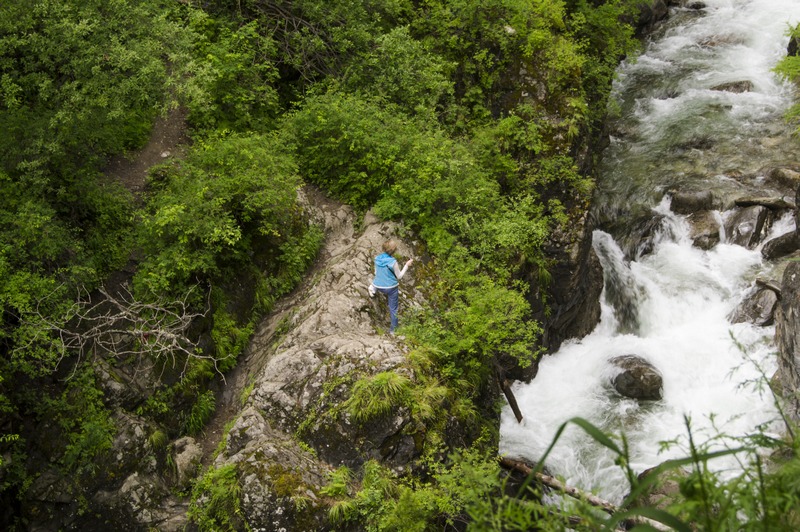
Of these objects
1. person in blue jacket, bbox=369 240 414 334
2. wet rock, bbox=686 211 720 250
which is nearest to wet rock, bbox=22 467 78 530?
person in blue jacket, bbox=369 240 414 334

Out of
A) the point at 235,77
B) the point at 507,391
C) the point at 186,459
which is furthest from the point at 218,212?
the point at 507,391

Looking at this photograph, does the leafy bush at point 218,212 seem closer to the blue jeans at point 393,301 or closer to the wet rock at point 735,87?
the blue jeans at point 393,301

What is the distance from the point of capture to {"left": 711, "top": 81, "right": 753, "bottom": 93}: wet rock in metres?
17.5

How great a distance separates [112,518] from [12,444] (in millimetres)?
1591

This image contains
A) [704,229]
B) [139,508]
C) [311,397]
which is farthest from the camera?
[704,229]

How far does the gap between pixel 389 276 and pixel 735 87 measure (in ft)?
46.1

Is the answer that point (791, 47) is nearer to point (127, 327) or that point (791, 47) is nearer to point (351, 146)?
point (351, 146)

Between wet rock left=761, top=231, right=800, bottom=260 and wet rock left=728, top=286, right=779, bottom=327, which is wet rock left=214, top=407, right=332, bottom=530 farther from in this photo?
wet rock left=761, top=231, right=800, bottom=260

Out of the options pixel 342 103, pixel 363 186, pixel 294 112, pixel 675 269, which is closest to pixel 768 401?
pixel 675 269

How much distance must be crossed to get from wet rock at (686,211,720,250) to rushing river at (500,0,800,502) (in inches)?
7.5

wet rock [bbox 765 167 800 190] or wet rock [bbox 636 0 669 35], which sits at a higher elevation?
wet rock [bbox 636 0 669 35]

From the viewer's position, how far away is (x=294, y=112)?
40.5 ft

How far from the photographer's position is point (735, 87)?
57.8 ft

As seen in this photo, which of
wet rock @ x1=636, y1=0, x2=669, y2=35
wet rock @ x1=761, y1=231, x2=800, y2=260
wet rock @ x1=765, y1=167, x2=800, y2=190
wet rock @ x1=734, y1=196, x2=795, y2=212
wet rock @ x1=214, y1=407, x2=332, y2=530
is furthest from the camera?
wet rock @ x1=636, y1=0, x2=669, y2=35
